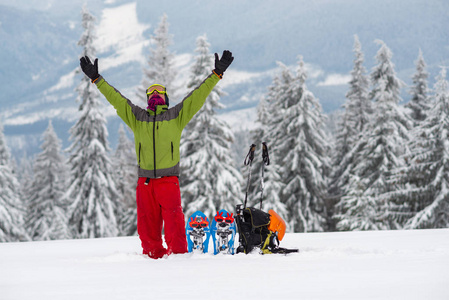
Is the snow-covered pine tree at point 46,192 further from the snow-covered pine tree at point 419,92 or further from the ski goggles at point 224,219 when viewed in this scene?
the ski goggles at point 224,219

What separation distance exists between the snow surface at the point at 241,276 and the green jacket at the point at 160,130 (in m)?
1.19

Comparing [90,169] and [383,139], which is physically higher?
[383,139]

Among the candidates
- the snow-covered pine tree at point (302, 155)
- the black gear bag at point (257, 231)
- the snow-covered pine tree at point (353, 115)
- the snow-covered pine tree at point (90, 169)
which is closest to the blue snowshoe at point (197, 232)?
the black gear bag at point (257, 231)

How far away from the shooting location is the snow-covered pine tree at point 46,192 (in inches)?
1417

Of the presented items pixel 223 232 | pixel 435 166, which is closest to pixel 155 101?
pixel 223 232

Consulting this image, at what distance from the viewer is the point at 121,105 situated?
6.09 m

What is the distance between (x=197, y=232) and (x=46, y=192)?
3484cm

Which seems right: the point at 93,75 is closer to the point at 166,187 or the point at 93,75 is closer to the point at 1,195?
the point at 166,187

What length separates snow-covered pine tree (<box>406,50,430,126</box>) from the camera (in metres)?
30.7

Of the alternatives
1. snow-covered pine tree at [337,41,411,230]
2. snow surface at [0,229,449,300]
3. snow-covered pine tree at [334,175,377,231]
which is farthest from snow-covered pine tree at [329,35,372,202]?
snow surface at [0,229,449,300]

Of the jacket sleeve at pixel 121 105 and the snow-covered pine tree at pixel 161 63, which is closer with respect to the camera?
the jacket sleeve at pixel 121 105

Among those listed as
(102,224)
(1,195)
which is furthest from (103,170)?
(1,195)

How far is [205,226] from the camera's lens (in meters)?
5.89

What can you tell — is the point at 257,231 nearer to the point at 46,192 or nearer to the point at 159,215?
the point at 159,215
